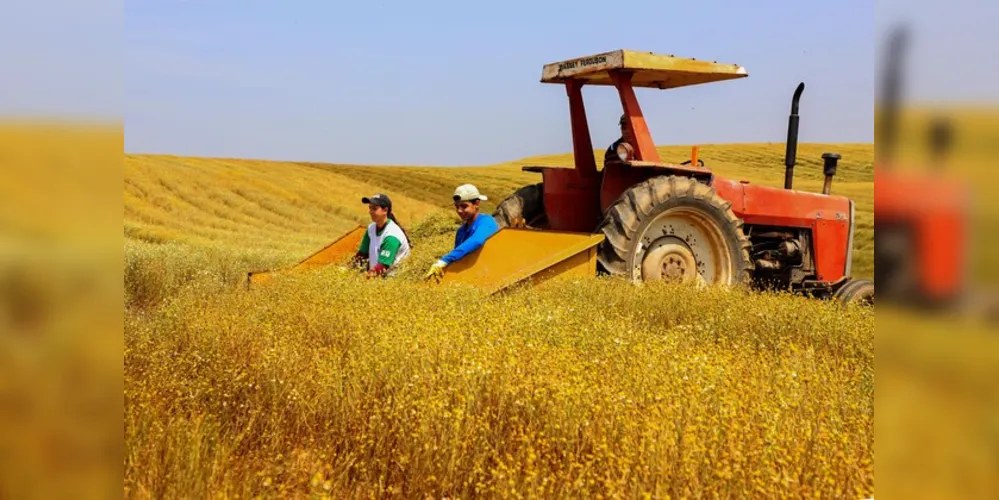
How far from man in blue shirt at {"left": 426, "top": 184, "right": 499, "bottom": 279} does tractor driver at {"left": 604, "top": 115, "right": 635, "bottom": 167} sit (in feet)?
4.39

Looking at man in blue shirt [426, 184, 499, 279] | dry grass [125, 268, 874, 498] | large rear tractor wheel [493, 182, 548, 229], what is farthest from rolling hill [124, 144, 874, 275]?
dry grass [125, 268, 874, 498]

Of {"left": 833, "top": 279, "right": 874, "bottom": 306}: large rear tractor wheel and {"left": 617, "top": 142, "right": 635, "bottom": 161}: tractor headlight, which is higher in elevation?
{"left": 617, "top": 142, "right": 635, "bottom": 161}: tractor headlight

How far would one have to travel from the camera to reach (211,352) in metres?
3.65

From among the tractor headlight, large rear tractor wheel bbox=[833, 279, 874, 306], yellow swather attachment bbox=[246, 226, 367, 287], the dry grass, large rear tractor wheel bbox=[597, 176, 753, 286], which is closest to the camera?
the dry grass

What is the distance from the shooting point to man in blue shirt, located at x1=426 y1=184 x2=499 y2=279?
5781 millimetres

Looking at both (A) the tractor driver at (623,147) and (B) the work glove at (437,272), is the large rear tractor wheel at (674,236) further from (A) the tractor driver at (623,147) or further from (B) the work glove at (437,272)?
(B) the work glove at (437,272)

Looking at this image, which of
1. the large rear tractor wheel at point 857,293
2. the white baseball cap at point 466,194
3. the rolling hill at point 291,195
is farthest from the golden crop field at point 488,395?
the rolling hill at point 291,195

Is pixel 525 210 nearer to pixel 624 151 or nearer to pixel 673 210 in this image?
pixel 624 151

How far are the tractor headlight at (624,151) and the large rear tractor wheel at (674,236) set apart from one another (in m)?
0.38

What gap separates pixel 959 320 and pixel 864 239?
640 inches

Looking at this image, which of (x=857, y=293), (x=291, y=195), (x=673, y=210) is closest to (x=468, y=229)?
(x=673, y=210)

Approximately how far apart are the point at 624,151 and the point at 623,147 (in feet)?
0.12

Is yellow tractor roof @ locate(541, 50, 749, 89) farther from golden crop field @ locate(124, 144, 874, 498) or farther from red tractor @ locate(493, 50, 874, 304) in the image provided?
golden crop field @ locate(124, 144, 874, 498)

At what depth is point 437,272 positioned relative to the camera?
18.9ft
